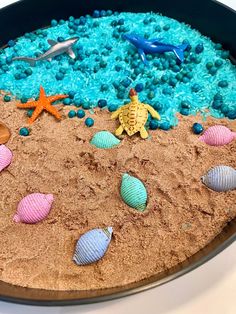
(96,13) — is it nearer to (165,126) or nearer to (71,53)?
(71,53)

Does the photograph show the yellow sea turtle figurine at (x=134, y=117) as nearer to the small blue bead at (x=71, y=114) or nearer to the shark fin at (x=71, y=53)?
the small blue bead at (x=71, y=114)

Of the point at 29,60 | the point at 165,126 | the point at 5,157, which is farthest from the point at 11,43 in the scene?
the point at 165,126

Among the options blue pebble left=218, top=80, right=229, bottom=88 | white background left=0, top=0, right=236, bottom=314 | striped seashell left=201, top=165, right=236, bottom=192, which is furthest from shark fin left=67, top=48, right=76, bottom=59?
white background left=0, top=0, right=236, bottom=314

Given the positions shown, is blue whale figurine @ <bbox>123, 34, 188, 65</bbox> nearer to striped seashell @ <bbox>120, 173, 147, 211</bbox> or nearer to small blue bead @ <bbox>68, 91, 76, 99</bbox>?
small blue bead @ <bbox>68, 91, 76, 99</bbox>

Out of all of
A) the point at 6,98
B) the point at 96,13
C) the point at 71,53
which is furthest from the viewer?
the point at 96,13

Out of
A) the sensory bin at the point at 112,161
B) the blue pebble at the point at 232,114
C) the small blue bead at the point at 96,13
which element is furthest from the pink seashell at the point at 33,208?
the small blue bead at the point at 96,13
